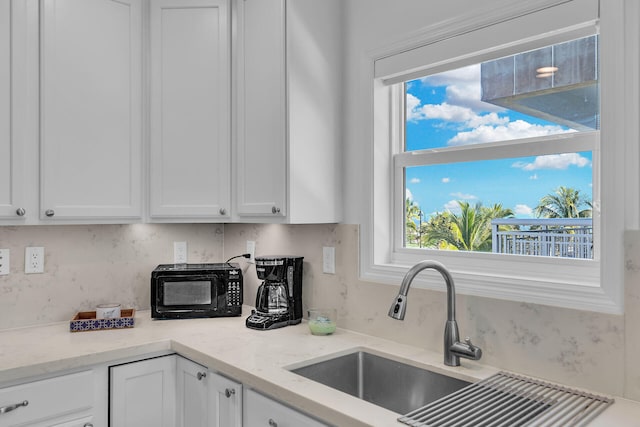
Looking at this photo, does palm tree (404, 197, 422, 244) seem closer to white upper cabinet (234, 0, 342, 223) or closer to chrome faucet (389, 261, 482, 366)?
white upper cabinet (234, 0, 342, 223)

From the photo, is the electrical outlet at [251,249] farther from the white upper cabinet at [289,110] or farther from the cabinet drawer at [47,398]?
the cabinet drawer at [47,398]

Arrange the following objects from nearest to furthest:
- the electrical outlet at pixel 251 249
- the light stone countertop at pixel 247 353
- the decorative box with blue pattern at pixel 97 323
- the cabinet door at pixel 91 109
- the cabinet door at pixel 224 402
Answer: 1. the light stone countertop at pixel 247 353
2. the cabinet door at pixel 224 402
3. the cabinet door at pixel 91 109
4. the decorative box with blue pattern at pixel 97 323
5. the electrical outlet at pixel 251 249

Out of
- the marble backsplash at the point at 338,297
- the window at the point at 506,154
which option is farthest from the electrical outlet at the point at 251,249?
the window at the point at 506,154

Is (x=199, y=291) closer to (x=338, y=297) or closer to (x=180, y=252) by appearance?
(x=180, y=252)

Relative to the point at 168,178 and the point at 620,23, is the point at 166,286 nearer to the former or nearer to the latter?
the point at 168,178

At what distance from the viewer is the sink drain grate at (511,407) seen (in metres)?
1.17

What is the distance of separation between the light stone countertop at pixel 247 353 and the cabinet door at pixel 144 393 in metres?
0.06

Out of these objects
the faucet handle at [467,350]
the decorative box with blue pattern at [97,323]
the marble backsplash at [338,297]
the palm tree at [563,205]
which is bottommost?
the decorative box with blue pattern at [97,323]

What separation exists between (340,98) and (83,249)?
1472mm

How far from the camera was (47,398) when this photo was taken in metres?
1.68

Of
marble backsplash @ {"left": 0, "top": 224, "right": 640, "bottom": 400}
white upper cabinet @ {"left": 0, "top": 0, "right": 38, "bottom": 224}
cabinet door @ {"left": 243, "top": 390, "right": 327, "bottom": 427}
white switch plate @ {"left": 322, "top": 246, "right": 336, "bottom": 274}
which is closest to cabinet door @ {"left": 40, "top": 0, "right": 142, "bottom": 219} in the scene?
white upper cabinet @ {"left": 0, "top": 0, "right": 38, "bottom": 224}

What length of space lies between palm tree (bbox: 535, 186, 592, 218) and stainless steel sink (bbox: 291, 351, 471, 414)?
2.09ft

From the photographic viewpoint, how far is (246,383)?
157 cm

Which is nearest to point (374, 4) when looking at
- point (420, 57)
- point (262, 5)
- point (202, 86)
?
point (420, 57)
